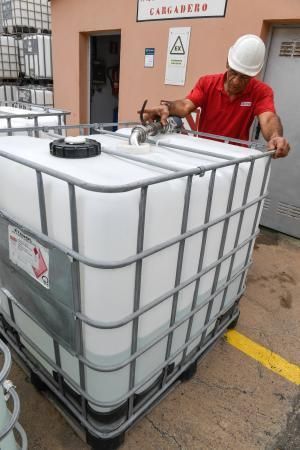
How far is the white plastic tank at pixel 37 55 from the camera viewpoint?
17.9 feet

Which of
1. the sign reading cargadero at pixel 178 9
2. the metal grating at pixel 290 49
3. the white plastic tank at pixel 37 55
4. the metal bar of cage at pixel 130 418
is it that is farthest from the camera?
the white plastic tank at pixel 37 55

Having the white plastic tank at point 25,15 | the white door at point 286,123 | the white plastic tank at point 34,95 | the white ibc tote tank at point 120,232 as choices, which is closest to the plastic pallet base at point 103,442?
the white ibc tote tank at point 120,232

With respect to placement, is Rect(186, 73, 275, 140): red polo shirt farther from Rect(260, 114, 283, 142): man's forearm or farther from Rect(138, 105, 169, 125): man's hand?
Rect(138, 105, 169, 125): man's hand

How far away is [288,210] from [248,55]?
7.05 ft

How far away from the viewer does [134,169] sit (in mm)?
1108

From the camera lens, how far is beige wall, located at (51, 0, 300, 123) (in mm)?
3195

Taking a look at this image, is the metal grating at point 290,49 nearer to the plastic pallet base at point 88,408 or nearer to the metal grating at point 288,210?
the metal grating at point 288,210

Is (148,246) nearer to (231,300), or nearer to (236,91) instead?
(231,300)

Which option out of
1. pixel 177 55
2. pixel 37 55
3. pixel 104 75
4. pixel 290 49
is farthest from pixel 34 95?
pixel 290 49

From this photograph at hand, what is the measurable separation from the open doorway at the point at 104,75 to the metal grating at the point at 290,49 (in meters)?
3.40

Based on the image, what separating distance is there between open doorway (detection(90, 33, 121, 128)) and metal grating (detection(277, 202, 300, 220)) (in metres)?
3.78

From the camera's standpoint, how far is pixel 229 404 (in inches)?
62.7

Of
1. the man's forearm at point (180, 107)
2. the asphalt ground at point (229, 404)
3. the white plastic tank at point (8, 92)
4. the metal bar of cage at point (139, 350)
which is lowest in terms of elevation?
the asphalt ground at point (229, 404)

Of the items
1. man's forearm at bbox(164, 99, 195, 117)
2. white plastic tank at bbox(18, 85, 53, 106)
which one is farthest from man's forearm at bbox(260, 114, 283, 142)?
white plastic tank at bbox(18, 85, 53, 106)
